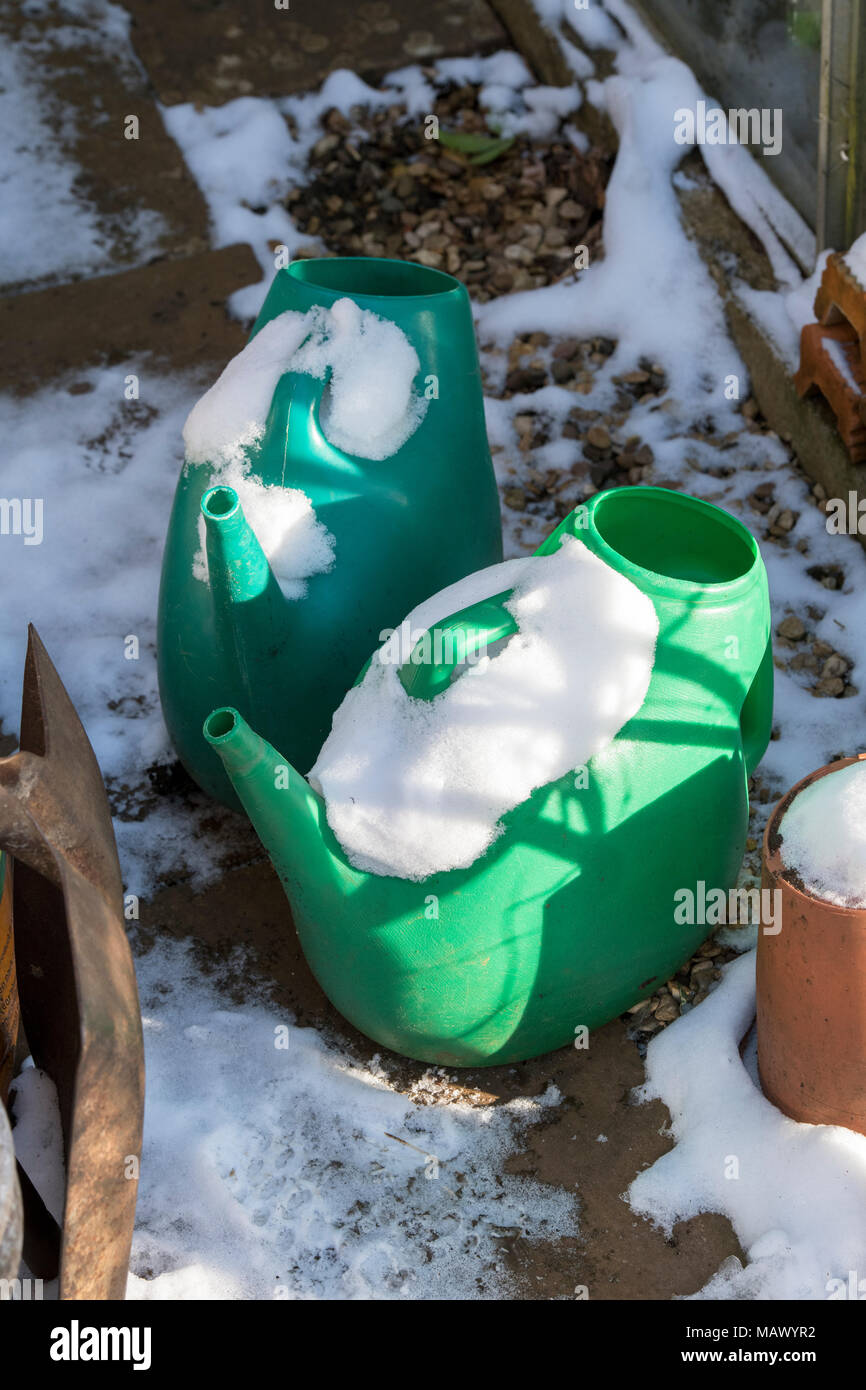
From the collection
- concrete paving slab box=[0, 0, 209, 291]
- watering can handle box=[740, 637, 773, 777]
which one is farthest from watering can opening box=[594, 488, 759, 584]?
concrete paving slab box=[0, 0, 209, 291]

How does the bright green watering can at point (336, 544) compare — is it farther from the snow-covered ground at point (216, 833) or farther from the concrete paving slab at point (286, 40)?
the concrete paving slab at point (286, 40)

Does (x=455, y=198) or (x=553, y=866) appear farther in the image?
(x=455, y=198)

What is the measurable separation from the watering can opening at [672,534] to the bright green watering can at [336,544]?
0.29 meters

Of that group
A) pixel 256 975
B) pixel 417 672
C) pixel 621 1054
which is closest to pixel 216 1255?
pixel 256 975

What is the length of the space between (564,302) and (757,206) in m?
0.54

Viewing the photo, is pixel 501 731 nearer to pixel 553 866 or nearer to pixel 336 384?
pixel 553 866

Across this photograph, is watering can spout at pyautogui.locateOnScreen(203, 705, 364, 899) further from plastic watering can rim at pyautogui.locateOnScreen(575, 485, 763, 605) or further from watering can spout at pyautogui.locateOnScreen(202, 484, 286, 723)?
plastic watering can rim at pyautogui.locateOnScreen(575, 485, 763, 605)

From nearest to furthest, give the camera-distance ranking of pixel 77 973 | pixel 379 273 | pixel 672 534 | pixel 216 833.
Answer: pixel 77 973 < pixel 672 534 < pixel 379 273 < pixel 216 833

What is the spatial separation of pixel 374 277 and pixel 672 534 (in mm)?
718

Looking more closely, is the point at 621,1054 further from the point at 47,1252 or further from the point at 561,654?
the point at 47,1252

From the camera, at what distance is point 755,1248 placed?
1.85 metres

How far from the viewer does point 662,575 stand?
198 cm

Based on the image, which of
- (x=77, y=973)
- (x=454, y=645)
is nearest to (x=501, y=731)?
(x=454, y=645)

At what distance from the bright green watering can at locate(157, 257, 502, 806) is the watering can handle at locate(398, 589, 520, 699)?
301 mm
